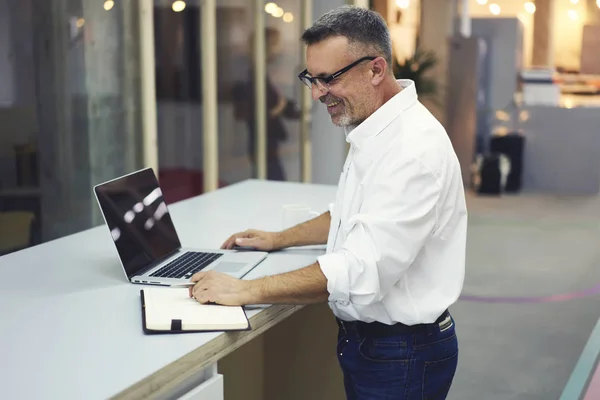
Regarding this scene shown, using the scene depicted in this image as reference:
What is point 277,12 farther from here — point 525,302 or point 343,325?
point 343,325

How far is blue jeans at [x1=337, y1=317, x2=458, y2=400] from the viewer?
1.68m

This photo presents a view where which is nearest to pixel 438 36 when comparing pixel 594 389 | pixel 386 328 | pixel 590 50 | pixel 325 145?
pixel 590 50

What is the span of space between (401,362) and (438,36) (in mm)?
7821

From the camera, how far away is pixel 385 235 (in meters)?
1.54

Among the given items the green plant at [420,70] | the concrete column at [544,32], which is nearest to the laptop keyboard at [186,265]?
the green plant at [420,70]

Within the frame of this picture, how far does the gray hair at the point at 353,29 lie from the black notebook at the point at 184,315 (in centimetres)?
64

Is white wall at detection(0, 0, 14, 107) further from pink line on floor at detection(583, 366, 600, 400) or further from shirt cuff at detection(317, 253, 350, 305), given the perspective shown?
pink line on floor at detection(583, 366, 600, 400)

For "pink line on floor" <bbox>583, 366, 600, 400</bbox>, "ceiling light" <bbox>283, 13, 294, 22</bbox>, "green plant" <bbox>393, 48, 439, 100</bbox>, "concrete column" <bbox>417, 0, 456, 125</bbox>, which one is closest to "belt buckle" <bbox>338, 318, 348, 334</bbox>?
"pink line on floor" <bbox>583, 366, 600, 400</bbox>

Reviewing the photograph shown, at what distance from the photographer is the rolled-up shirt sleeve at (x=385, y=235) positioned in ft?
5.04

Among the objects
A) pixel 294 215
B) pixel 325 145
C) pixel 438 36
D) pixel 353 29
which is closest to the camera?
pixel 353 29

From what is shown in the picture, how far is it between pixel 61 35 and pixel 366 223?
2705mm

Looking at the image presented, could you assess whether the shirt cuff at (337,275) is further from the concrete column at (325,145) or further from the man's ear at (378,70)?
the concrete column at (325,145)

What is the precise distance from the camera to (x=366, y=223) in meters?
1.54

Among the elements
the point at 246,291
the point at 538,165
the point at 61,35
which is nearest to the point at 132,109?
the point at 61,35
